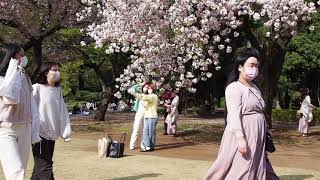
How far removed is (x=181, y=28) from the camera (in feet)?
41.4

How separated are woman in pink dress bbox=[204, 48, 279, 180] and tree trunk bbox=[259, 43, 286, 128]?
10.7 m

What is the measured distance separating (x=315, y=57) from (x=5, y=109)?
2450 centimetres

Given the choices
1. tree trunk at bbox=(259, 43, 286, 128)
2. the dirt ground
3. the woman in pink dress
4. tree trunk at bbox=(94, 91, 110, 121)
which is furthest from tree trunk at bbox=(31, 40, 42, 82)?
the woman in pink dress

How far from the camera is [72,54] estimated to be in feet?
79.6

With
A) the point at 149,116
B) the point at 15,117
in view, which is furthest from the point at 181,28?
the point at 15,117

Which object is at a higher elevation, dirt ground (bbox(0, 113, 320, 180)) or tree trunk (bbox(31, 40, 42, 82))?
tree trunk (bbox(31, 40, 42, 82))

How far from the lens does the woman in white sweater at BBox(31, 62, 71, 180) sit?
6.89 meters

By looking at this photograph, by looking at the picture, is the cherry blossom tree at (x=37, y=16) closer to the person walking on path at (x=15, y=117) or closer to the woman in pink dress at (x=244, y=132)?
the person walking on path at (x=15, y=117)

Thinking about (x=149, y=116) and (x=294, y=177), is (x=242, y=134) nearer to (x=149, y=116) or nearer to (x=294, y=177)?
(x=294, y=177)

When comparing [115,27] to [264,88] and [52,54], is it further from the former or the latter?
[52,54]

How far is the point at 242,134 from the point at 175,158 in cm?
608

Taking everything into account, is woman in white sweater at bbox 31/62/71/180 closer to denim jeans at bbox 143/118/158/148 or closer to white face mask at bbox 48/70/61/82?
white face mask at bbox 48/70/61/82

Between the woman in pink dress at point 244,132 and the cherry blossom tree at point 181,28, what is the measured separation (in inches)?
271

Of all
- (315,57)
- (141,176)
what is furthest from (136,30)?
(315,57)
